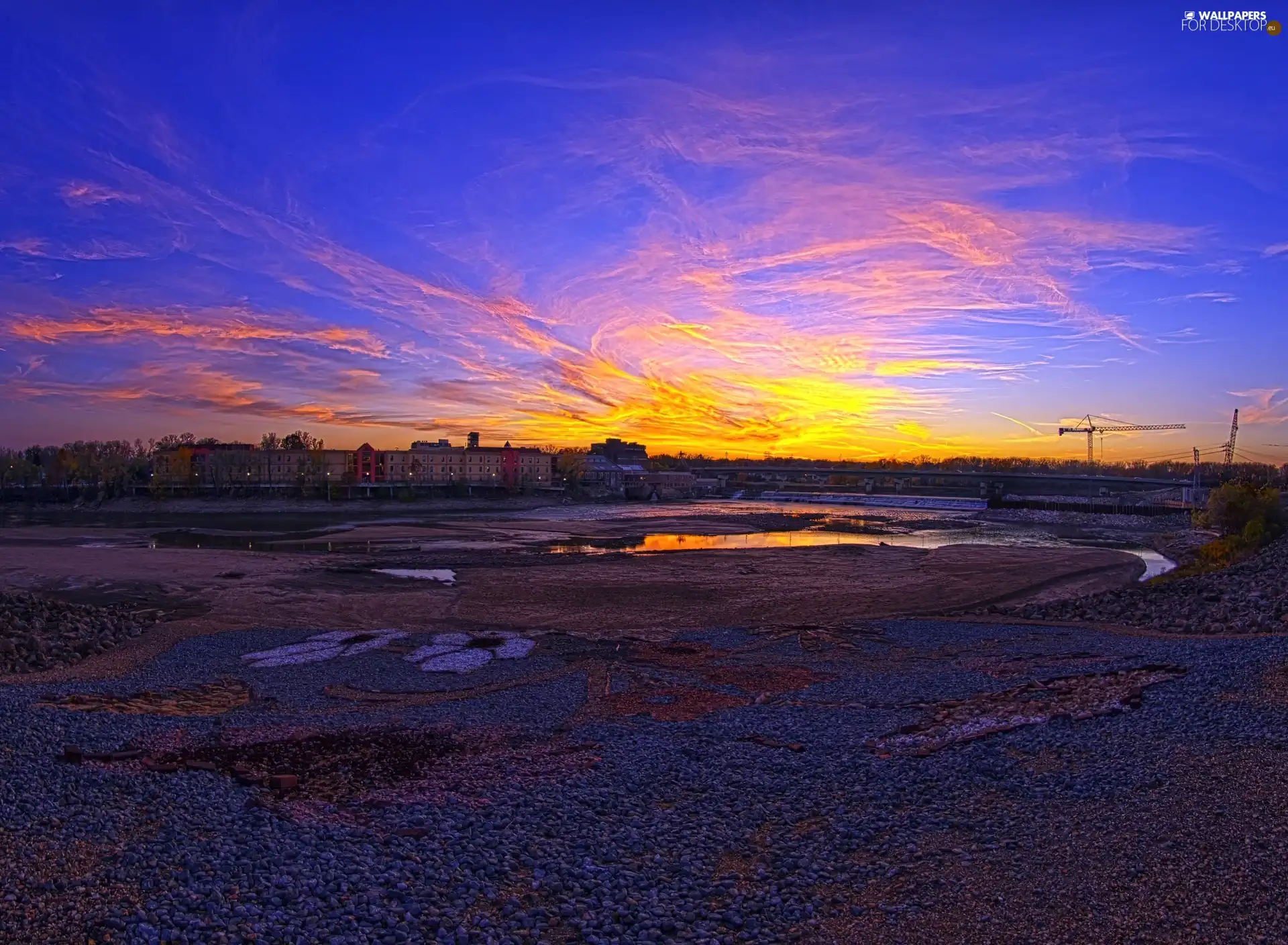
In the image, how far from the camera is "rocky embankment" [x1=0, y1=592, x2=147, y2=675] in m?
18.4

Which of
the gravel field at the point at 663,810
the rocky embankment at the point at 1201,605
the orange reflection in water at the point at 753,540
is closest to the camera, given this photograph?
the gravel field at the point at 663,810

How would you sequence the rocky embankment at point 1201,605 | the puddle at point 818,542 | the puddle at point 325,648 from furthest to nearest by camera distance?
the puddle at point 818,542 → the rocky embankment at point 1201,605 → the puddle at point 325,648

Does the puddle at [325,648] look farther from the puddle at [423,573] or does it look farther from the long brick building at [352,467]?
the long brick building at [352,467]

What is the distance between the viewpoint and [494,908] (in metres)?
6.70

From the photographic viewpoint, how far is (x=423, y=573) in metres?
36.3

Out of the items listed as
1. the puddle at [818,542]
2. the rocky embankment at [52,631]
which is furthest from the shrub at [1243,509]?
the rocky embankment at [52,631]

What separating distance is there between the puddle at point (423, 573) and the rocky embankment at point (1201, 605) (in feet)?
77.0

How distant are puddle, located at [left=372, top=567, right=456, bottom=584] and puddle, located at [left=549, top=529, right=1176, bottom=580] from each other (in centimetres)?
959

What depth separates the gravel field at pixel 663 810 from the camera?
6.42 metres

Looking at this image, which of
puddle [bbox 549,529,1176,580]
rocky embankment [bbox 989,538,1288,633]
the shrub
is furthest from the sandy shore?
the shrub

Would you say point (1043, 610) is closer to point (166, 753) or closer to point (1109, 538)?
point (166, 753)

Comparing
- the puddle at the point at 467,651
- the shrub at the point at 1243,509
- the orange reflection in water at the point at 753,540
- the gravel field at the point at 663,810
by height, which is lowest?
the orange reflection in water at the point at 753,540

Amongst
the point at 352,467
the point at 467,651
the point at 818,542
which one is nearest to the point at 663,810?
the point at 467,651

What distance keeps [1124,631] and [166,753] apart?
23369 millimetres
